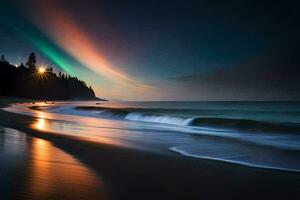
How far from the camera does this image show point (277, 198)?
12.9 ft

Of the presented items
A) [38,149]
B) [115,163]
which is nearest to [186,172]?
[115,163]

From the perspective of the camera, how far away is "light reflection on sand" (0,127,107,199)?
364 centimetres

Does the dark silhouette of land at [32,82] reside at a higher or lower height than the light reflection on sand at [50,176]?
higher

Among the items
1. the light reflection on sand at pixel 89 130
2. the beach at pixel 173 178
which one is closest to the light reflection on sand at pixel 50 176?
the beach at pixel 173 178

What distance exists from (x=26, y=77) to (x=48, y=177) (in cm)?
10015

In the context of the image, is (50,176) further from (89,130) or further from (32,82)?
(32,82)

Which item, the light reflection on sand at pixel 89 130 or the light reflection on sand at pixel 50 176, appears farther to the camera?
the light reflection on sand at pixel 89 130

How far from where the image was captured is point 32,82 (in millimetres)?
100875

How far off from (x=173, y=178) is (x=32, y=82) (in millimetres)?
103057

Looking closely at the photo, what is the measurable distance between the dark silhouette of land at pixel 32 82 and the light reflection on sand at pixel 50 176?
288ft

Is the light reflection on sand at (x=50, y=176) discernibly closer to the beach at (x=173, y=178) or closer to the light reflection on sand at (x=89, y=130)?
the beach at (x=173, y=178)

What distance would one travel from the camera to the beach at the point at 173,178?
3.91 metres

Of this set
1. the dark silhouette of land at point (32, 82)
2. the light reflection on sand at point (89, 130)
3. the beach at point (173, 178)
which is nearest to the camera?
the beach at point (173, 178)

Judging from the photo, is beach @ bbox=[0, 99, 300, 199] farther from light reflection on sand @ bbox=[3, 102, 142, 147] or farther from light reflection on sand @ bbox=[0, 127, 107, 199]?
light reflection on sand @ bbox=[3, 102, 142, 147]
